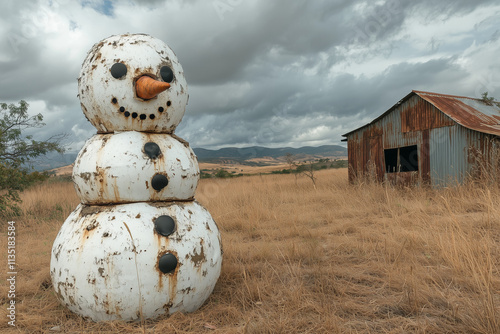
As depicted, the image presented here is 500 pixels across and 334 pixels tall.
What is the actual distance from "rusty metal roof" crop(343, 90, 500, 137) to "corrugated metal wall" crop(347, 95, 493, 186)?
6.3 inches

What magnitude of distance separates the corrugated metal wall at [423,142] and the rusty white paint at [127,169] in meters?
9.80

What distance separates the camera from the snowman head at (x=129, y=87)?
313 centimetres

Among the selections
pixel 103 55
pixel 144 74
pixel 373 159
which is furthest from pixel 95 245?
pixel 373 159

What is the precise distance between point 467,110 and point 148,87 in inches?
539

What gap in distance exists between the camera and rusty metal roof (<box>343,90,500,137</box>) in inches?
433

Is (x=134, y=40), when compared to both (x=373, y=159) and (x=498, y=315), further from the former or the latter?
(x=373, y=159)

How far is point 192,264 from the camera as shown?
299 cm

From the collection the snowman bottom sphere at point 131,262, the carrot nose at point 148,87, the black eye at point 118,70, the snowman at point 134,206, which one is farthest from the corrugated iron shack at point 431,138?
the black eye at point 118,70

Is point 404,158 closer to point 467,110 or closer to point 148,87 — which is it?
point 467,110

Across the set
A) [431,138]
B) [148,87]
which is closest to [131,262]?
[148,87]

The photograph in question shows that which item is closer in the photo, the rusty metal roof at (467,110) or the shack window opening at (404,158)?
the rusty metal roof at (467,110)

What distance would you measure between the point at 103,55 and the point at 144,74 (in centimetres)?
50

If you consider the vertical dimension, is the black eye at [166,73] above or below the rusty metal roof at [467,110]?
below

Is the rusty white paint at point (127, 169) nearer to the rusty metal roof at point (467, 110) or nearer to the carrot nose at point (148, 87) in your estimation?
the carrot nose at point (148, 87)
